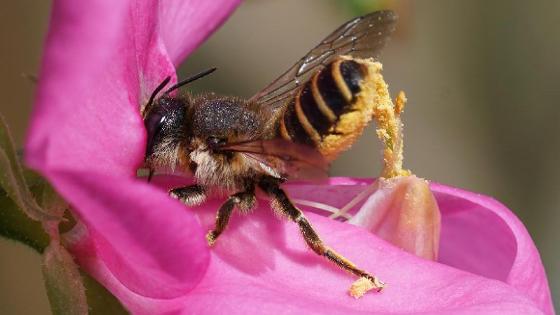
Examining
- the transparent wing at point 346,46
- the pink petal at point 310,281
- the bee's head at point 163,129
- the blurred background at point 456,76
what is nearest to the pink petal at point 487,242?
the pink petal at point 310,281

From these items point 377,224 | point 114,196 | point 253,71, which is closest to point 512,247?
point 377,224

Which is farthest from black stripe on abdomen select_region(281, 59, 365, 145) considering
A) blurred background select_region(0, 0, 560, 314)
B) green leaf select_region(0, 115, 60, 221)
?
blurred background select_region(0, 0, 560, 314)

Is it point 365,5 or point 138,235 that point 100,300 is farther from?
point 365,5

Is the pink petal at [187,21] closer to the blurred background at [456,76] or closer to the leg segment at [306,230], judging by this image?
the leg segment at [306,230]

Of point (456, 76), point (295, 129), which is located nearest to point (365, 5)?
point (456, 76)

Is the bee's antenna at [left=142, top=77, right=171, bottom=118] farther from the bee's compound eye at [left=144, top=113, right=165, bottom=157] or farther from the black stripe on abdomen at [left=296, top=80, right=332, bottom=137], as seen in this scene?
the black stripe on abdomen at [left=296, top=80, right=332, bottom=137]

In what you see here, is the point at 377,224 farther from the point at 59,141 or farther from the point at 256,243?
the point at 59,141
